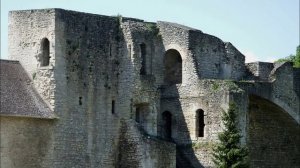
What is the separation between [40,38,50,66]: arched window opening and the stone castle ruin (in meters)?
0.05

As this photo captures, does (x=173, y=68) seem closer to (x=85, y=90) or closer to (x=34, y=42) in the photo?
(x=85, y=90)

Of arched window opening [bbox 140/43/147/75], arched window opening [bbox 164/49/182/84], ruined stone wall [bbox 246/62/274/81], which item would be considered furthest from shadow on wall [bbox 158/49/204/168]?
ruined stone wall [bbox 246/62/274/81]

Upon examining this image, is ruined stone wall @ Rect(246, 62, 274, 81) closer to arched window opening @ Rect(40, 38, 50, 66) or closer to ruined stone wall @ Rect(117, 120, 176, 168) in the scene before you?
ruined stone wall @ Rect(117, 120, 176, 168)

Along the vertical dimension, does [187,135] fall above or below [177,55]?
below

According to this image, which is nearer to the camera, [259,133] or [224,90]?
[224,90]

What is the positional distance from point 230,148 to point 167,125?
5160mm

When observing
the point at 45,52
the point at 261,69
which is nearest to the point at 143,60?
→ the point at 45,52

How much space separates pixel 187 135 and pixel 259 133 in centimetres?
624

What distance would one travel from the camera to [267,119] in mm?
59000

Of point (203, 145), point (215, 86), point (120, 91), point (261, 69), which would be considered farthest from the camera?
point (261, 69)

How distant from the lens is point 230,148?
51281mm

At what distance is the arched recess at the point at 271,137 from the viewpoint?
5853 cm

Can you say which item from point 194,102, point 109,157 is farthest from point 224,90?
point 109,157

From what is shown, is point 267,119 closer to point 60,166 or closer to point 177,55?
point 177,55
